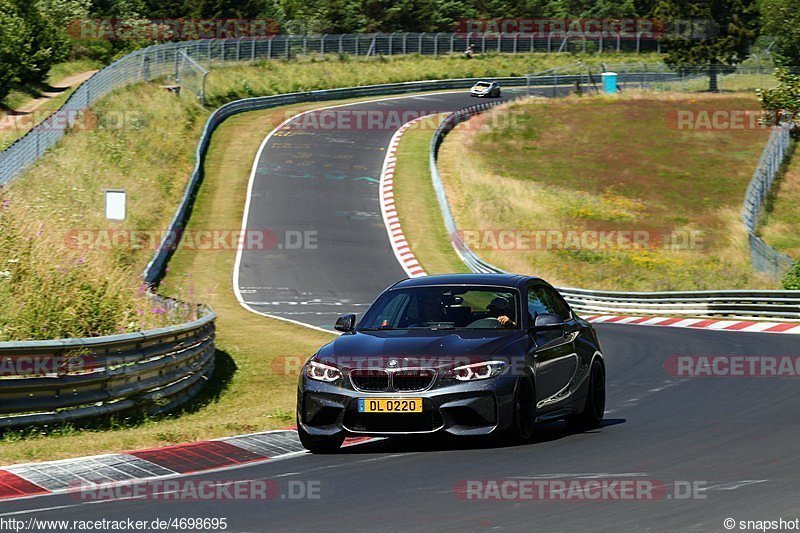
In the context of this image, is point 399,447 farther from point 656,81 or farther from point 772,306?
point 656,81

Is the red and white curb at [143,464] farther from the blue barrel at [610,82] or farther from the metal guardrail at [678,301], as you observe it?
the blue barrel at [610,82]

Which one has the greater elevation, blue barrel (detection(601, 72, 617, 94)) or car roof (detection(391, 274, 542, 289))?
car roof (detection(391, 274, 542, 289))

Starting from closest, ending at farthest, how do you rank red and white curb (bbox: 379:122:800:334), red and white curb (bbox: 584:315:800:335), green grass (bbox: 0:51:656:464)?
green grass (bbox: 0:51:656:464) → red and white curb (bbox: 584:315:800:335) → red and white curb (bbox: 379:122:800:334)

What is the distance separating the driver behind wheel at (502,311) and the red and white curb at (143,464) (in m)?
1.86

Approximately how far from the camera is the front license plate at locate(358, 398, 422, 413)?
32.4ft

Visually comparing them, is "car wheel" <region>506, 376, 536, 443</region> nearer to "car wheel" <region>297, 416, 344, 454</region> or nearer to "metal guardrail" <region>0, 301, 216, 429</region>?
"car wheel" <region>297, 416, 344, 454</region>

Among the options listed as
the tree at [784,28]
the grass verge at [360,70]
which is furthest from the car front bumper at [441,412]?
the tree at [784,28]

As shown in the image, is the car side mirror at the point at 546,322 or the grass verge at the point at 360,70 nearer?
the car side mirror at the point at 546,322

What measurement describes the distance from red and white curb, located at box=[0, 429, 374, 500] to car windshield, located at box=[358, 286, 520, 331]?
1.31m

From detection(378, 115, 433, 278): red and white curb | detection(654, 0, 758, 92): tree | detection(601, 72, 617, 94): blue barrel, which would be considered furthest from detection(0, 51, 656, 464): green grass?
detection(654, 0, 758, 92): tree

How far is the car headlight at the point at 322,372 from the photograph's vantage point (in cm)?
1022

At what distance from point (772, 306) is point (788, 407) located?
18.2 metres

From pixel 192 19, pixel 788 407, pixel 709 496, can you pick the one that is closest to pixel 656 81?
pixel 192 19

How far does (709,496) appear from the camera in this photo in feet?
24.9
